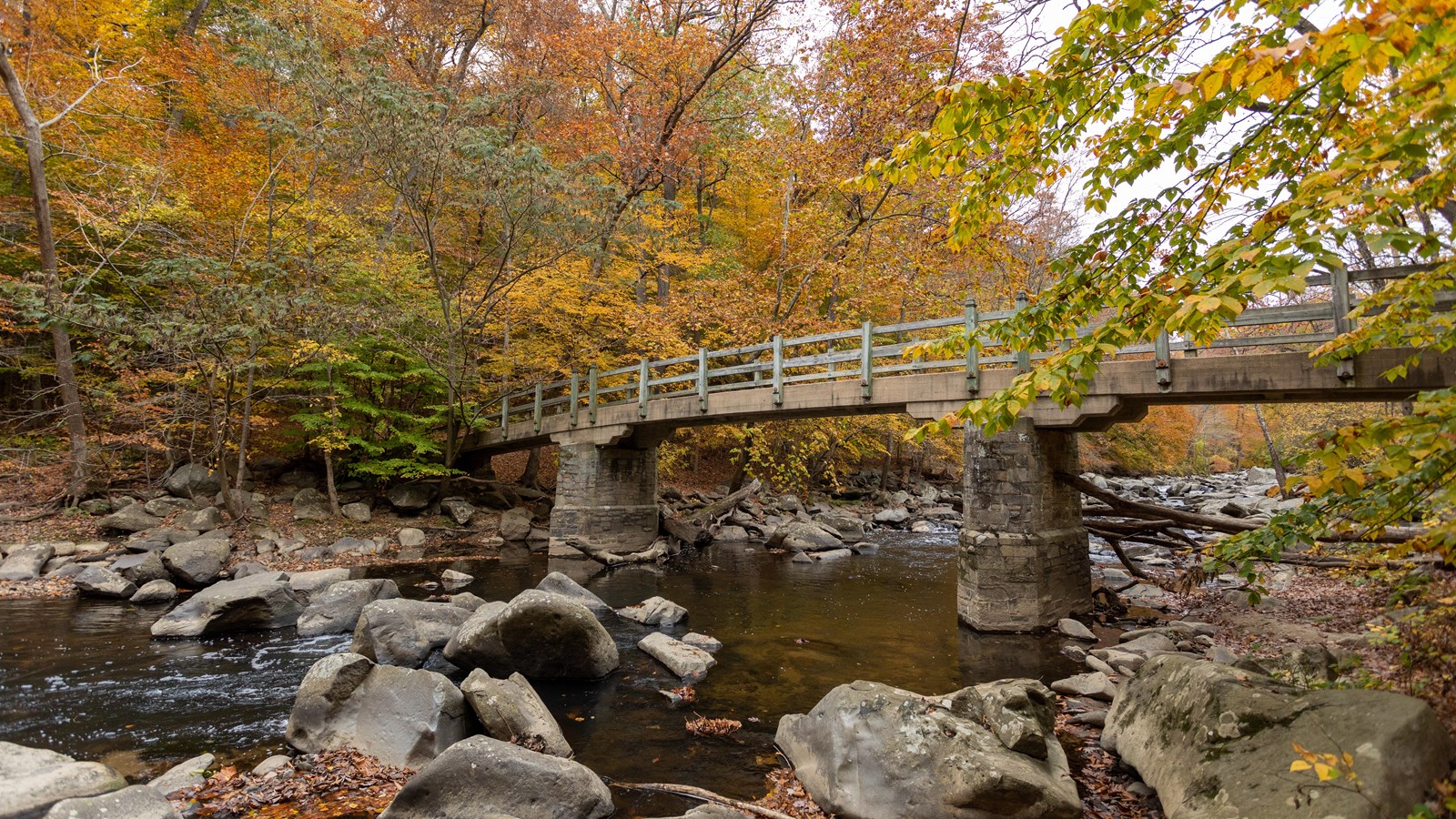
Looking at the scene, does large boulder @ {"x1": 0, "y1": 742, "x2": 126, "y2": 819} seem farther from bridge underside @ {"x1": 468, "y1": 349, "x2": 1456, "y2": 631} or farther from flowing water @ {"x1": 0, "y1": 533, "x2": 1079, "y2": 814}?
bridge underside @ {"x1": 468, "y1": 349, "x2": 1456, "y2": 631}

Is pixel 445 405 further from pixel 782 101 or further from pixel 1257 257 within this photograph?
pixel 1257 257

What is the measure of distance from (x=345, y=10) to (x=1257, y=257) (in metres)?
21.7

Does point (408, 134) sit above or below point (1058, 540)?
above

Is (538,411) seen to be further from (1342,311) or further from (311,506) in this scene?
(1342,311)

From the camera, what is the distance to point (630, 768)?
16.7 ft

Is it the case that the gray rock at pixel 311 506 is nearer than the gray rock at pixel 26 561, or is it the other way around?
the gray rock at pixel 26 561

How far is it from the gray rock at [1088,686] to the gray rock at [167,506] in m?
14.4

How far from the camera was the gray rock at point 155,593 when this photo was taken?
9539 millimetres

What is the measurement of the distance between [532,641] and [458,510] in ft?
37.2

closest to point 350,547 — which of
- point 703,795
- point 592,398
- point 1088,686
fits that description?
point 592,398

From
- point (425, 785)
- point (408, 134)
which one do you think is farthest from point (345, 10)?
point (425, 785)

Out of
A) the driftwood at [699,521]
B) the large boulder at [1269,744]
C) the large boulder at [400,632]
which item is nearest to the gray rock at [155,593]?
the large boulder at [400,632]

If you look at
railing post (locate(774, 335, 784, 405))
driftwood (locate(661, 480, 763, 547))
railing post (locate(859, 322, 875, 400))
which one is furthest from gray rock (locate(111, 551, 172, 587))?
railing post (locate(859, 322, 875, 400))

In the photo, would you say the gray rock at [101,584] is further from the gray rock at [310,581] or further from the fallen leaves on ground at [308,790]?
the fallen leaves on ground at [308,790]
